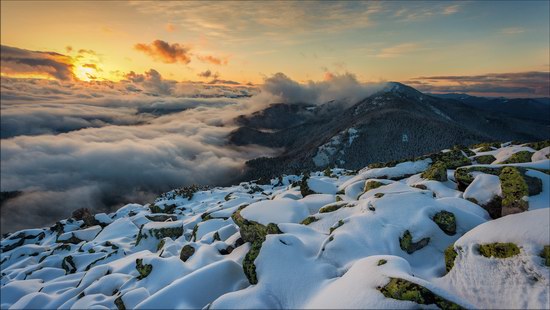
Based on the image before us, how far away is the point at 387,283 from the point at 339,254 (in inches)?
162

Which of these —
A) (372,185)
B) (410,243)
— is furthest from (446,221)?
(372,185)

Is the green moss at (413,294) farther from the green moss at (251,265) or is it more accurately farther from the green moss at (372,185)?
the green moss at (372,185)

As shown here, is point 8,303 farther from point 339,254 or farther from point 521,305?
point 521,305

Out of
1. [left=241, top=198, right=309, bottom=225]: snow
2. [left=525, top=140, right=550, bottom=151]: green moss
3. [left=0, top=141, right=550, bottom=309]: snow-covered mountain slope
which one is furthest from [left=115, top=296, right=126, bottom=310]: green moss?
[left=525, top=140, right=550, bottom=151]: green moss

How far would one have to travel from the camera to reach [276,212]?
791 inches

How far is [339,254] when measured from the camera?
12.5 m

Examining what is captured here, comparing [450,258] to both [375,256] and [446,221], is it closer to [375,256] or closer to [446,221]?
[375,256]

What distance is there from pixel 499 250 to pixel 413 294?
364 cm

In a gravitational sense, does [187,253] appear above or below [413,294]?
below

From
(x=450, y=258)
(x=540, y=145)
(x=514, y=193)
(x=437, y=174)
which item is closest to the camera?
(x=450, y=258)

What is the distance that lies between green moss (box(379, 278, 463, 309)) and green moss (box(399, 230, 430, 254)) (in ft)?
16.6

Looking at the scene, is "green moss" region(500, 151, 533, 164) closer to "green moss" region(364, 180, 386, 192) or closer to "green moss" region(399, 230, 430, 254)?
"green moss" region(364, 180, 386, 192)

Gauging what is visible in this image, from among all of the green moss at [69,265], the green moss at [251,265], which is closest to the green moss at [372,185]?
the green moss at [251,265]

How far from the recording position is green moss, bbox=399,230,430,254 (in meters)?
12.9
